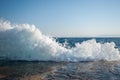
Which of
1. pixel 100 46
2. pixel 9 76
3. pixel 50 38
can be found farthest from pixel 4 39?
pixel 100 46

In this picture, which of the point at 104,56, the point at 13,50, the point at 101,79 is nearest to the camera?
the point at 101,79

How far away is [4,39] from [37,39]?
3.98 metres

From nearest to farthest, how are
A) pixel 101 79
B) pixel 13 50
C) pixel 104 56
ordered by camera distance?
1. pixel 101 79
2. pixel 13 50
3. pixel 104 56

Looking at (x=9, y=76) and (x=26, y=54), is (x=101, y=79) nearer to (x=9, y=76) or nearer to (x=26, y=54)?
(x=9, y=76)

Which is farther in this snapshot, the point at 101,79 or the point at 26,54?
the point at 26,54

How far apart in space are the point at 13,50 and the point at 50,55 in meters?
4.47

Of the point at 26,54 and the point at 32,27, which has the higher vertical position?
the point at 32,27

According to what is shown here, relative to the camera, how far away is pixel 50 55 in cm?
2155

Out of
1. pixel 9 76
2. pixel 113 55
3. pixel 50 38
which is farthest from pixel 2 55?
pixel 113 55

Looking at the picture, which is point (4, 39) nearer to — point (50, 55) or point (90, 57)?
point (50, 55)

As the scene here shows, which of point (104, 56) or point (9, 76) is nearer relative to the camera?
point (9, 76)

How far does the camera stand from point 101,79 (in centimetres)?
1191

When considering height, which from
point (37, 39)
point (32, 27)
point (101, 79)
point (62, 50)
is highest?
point (32, 27)

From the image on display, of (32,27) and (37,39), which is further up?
(32,27)
